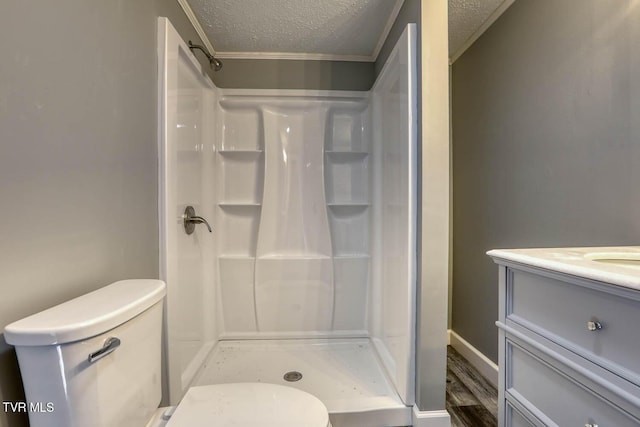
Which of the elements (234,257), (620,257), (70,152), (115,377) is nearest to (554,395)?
(620,257)

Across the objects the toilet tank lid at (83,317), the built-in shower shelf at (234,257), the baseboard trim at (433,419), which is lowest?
the baseboard trim at (433,419)

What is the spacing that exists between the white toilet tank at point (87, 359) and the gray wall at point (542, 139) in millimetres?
1685

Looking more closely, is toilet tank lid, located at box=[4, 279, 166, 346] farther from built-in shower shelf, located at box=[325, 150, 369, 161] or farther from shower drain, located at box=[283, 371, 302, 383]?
built-in shower shelf, located at box=[325, 150, 369, 161]

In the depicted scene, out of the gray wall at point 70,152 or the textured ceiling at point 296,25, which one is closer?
the gray wall at point 70,152

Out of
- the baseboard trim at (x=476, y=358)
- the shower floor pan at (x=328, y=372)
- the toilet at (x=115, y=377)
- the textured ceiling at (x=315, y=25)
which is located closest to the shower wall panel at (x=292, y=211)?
the shower floor pan at (x=328, y=372)

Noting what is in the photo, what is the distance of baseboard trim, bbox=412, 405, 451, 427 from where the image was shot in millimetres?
1319

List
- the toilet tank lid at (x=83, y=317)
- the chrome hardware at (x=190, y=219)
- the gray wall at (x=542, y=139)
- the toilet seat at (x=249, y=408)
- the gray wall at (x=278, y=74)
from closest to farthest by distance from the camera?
1. the toilet tank lid at (x=83, y=317)
2. the toilet seat at (x=249, y=408)
3. the gray wall at (x=542, y=139)
4. the chrome hardware at (x=190, y=219)
5. the gray wall at (x=278, y=74)

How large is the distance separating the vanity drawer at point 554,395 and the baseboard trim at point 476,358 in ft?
3.11

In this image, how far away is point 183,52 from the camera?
1.51m

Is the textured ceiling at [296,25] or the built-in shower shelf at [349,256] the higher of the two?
the textured ceiling at [296,25]

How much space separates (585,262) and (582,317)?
14 cm

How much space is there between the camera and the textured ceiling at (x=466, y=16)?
1.62m

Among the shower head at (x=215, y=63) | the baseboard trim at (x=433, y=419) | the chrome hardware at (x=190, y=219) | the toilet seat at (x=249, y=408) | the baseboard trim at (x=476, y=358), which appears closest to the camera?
the toilet seat at (x=249, y=408)

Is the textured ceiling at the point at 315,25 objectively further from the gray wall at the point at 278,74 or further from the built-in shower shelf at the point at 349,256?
the built-in shower shelf at the point at 349,256
